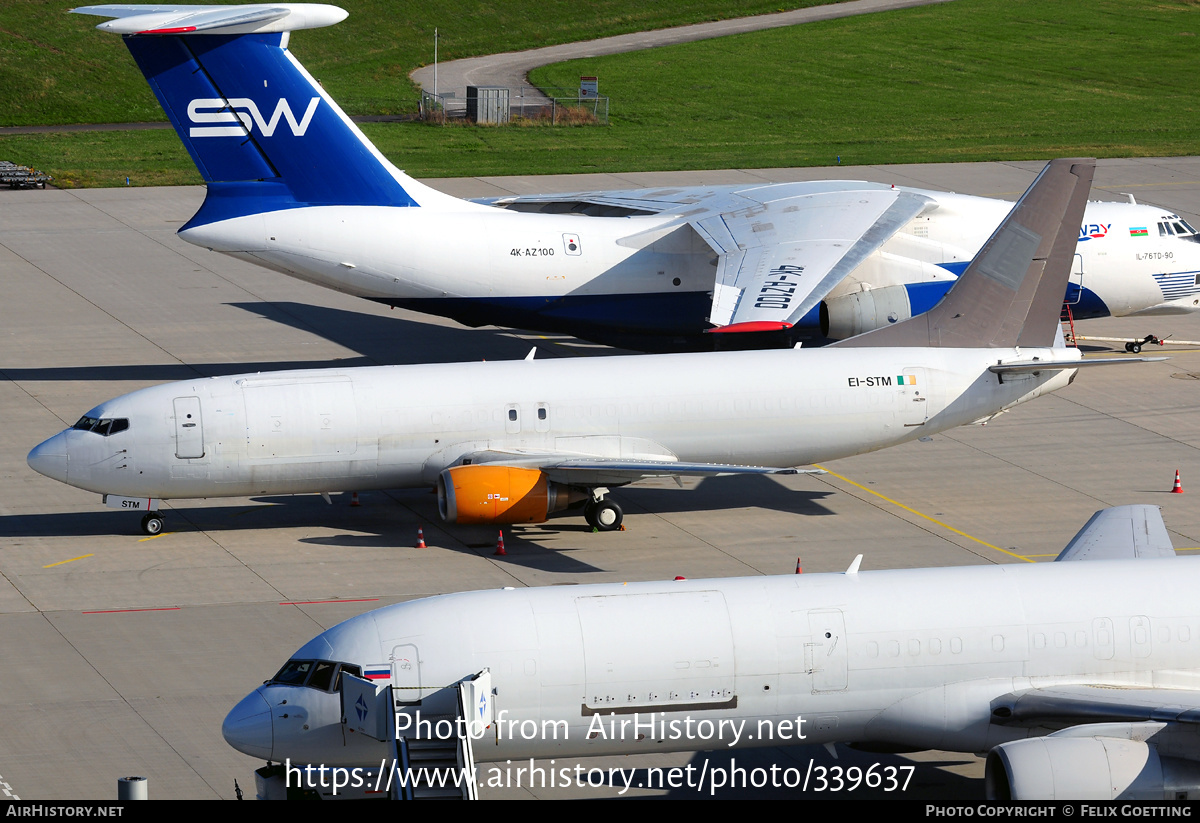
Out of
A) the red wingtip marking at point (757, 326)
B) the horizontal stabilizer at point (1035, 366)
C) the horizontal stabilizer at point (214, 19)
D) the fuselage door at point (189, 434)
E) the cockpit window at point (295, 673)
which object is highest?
the horizontal stabilizer at point (214, 19)

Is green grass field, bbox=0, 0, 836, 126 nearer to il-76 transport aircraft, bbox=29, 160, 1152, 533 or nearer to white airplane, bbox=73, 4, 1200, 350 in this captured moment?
white airplane, bbox=73, 4, 1200, 350

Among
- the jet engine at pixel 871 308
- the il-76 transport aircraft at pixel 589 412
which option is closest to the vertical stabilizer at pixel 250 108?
the il-76 transport aircraft at pixel 589 412

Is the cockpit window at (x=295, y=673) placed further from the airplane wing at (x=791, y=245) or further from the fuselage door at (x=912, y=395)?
the airplane wing at (x=791, y=245)

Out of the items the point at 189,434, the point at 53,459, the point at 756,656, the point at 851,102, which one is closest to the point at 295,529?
the point at 189,434

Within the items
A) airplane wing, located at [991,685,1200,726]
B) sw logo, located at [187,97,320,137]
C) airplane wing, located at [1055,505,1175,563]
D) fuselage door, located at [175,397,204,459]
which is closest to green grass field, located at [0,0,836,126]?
sw logo, located at [187,97,320,137]

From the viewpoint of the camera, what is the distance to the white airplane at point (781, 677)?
18.0m

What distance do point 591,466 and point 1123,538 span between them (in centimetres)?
932

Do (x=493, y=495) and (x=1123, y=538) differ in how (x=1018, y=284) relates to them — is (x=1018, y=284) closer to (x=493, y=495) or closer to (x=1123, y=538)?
(x=1123, y=538)

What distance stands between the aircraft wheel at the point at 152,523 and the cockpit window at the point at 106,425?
1747 millimetres

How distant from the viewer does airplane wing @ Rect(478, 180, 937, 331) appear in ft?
114

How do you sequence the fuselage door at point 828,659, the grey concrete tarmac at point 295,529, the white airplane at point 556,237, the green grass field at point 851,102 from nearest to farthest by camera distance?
the fuselage door at point 828,659 < the grey concrete tarmac at point 295,529 < the white airplane at point 556,237 < the green grass field at point 851,102

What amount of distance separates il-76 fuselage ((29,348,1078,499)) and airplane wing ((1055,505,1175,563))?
22.5ft

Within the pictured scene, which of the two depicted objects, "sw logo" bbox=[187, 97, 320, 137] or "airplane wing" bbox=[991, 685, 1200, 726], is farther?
"sw logo" bbox=[187, 97, 320, 137]

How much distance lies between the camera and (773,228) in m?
38.3
